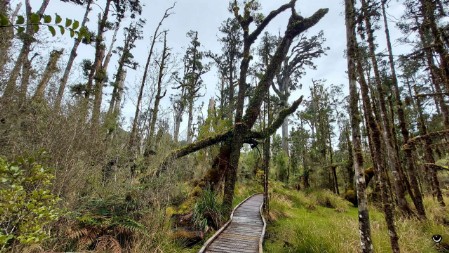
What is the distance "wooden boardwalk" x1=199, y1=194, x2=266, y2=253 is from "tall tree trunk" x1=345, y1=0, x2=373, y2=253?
2.31m

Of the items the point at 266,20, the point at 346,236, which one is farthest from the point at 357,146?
the point at 266,20

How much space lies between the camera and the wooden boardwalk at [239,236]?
568 cm

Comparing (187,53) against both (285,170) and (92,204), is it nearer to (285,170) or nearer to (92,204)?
(285,170)

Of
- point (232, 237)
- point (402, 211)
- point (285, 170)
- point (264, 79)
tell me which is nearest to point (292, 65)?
point (285, 170)

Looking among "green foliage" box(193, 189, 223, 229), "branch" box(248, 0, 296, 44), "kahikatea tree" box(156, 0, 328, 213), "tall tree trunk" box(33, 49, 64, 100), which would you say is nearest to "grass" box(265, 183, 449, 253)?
"green foliage" box(193, 189, 223, 229)

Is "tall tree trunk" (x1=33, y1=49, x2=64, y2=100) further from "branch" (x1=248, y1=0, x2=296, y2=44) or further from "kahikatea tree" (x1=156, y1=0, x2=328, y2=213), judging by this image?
"branch" (x1=248, y1=0, x2=296, y2=44)

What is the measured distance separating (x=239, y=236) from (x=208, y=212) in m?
1.57

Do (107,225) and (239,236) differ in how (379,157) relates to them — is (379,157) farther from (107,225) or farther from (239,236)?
(107,225)

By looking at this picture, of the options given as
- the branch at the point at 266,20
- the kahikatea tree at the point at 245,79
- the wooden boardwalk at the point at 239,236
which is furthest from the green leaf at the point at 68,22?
the branch at the point at 266,20

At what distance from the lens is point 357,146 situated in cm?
476

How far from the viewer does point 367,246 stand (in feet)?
13.8

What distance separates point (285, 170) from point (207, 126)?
A: 14.8 metres

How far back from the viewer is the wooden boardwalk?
224 inches

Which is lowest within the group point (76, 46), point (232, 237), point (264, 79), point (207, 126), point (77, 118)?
point (232, 237)
